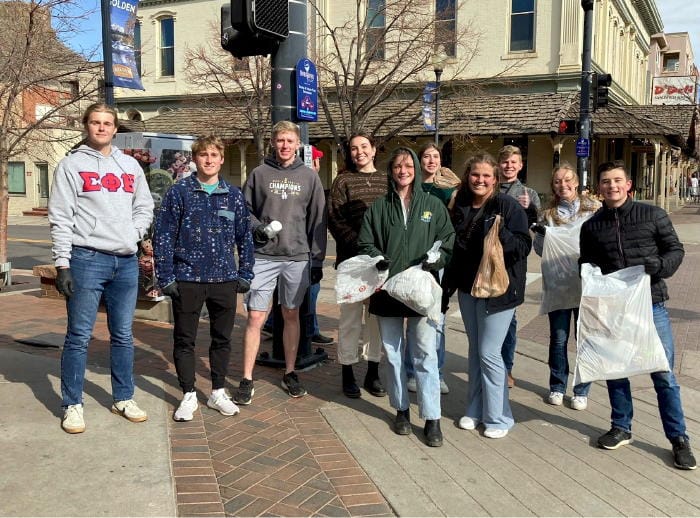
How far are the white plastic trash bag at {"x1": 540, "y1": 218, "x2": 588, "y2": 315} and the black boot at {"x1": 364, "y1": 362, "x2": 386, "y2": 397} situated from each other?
1.32 meters

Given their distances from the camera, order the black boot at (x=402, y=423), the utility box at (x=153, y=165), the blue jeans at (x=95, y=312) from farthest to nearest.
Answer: the utility box at (x=153, y=165), the black boot at (x=402, y=423), the blue jeans at (x=95, y=312)

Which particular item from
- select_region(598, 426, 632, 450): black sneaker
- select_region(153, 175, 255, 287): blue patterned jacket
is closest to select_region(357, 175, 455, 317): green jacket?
select_region(153, 175, 255, 287): blue patterned jacket

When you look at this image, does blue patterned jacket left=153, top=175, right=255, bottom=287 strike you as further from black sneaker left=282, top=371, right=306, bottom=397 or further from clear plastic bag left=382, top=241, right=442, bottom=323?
clear plastic bag left=382, top=241, right=442, bottom=323

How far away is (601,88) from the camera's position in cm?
1582

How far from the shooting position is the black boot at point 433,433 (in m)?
3.97

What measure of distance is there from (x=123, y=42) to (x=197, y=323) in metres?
5.80

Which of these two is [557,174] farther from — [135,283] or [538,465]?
[135,283]

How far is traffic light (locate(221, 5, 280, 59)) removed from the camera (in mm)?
5410

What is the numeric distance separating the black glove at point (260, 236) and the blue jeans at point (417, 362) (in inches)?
41.5

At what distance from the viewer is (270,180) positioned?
482cm

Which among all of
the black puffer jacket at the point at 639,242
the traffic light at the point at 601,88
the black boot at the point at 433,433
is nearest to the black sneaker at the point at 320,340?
the black boot at the point at 433,433

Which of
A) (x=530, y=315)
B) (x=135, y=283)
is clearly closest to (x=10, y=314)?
(x=135, y=283)

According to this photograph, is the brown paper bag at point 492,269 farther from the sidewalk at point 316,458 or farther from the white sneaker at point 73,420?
the white sneaker at point 73,420

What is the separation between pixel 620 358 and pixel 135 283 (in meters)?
2.97
